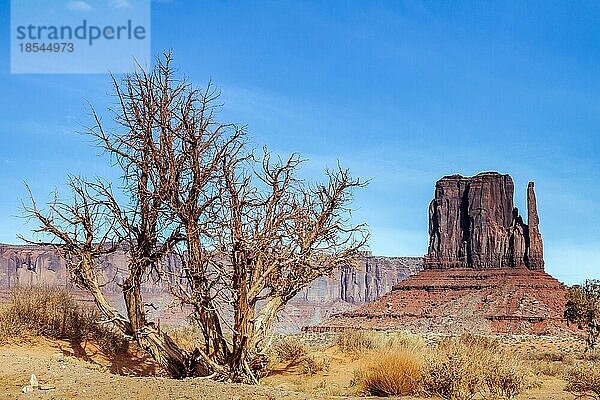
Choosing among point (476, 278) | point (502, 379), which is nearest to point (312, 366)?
point (502, 379)

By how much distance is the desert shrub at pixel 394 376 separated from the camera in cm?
1377

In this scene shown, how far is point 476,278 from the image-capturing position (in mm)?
103188

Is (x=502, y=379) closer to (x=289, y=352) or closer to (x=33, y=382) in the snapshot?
(x=289, y=352)

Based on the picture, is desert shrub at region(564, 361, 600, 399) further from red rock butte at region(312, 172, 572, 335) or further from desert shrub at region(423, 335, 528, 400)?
red rock butte at region(312, 172, 572, 335)

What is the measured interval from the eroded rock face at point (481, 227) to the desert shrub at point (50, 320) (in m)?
95.4

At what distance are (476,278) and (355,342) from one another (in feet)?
274

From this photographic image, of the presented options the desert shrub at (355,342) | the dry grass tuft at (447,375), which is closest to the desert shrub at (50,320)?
the desert shrub at (355,342)

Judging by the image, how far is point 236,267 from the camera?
521 inches

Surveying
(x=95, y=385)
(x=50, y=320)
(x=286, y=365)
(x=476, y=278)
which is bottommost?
(x=476, y=278)

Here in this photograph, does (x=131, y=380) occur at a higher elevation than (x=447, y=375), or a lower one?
higher

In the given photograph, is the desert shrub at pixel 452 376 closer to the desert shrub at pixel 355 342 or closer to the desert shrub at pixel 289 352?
the desert shrub at pixel 289 352

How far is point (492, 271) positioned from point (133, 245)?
315 feet

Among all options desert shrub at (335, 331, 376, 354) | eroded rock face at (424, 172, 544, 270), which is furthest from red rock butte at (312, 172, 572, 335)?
desert shrub at (335, 331, 376, 354)

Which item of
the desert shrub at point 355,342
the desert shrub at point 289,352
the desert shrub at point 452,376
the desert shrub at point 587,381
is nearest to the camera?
the desert shrub at point 452,376
